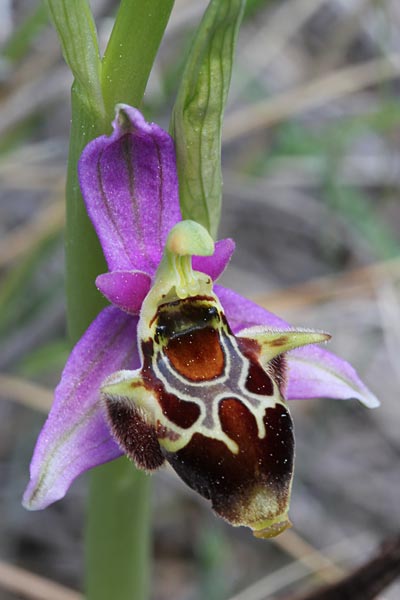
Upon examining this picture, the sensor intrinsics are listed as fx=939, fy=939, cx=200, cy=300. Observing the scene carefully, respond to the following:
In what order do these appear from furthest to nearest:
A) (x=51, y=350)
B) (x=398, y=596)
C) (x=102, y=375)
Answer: (x=398, y=596), (x=51, y=350), (x=102, y=375)

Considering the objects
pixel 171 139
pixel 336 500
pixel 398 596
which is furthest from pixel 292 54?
pixel 171 139

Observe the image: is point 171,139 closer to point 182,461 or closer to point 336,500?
point 182,461

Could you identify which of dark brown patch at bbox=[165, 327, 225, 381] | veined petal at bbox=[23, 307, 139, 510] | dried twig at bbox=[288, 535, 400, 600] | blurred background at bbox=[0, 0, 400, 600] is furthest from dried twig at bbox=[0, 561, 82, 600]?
dark brown patch at bbox=[165, 327, 225, 381]

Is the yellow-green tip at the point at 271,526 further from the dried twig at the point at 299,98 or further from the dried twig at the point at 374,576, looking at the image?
the dried twig at the point at 299,98

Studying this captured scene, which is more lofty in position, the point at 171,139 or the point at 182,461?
the point at 171,139

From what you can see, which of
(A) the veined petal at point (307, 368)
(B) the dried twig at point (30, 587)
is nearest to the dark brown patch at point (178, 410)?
(A) the veined petal at point (307, 368)
